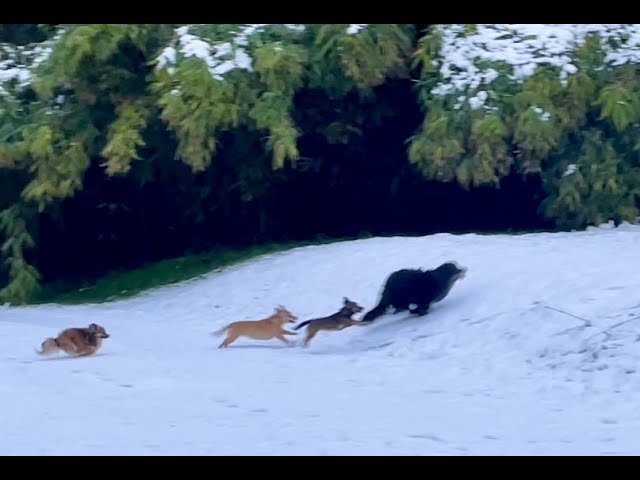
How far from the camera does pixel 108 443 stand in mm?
8156

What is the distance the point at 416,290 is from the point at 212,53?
495cm

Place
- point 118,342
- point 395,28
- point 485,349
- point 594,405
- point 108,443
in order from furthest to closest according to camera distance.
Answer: point 395,28, point 118,342, point 485,349, point 594,405, point 108,443

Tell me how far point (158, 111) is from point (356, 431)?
30.4 ft

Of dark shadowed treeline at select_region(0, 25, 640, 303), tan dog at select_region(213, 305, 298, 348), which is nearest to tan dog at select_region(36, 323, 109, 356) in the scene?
tan dog at select_region(213, 305, 298, 348)

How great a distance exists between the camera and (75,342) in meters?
11.5

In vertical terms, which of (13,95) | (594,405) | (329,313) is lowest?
(329,313)

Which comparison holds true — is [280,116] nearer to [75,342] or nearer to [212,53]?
[212,53]

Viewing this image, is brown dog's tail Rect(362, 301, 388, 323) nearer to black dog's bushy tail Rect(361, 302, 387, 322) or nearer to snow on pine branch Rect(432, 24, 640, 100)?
black dog's bushy tail Rect(361, 302, 387, 322)

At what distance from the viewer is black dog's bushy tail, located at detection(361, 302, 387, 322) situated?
1278 centimetres

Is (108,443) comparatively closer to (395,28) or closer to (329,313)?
(329,313)

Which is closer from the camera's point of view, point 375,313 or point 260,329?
point 260,329

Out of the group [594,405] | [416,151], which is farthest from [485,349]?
[416,151]

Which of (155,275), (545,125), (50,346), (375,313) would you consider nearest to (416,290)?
(375,313)

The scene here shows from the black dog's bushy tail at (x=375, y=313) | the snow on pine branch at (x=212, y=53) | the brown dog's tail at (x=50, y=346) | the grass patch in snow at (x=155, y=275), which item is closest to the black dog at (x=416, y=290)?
the black dog's bushy tail at (x=375, y=313)
